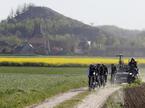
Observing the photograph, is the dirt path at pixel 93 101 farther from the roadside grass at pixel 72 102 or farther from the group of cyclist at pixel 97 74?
the group of cyclist at pixel 97 74

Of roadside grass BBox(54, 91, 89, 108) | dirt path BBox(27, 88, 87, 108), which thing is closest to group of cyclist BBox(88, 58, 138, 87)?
roadside grass BBox(54, 91, 89, 108)

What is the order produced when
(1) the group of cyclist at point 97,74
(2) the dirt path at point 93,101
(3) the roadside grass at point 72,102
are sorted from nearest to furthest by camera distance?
(3) the roadside grass at point 72,102
(2) the dirt path at point 93,101
(1) the group of cyclist at point 97,74

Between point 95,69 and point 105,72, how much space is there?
4208 mm

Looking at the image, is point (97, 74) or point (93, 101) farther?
point (97, 74)

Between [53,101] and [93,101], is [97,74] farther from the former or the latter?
[53,101]

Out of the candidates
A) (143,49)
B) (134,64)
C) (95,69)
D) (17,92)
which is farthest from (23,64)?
(143,49)

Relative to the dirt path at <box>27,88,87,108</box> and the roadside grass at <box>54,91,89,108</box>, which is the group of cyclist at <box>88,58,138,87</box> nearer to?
the roadside grass at <box>54,91,89,108</box>

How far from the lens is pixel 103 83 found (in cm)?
4159

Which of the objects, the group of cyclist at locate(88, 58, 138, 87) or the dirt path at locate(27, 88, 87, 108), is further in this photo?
the group of cyclist at locate(88, 58, 138, 87)

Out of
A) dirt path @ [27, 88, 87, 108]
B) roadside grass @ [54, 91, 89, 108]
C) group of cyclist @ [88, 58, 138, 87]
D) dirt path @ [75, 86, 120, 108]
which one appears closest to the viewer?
dirt path @ [27, 88, 87, 108]

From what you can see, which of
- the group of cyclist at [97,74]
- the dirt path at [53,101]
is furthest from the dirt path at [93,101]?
the group of cyclist at [97,74]

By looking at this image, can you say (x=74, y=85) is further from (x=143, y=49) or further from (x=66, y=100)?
(x=143, y=49)

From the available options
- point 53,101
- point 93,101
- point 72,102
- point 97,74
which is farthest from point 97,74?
point 72,102

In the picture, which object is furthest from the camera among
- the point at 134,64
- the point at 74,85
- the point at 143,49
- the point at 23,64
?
the point at 143,49
